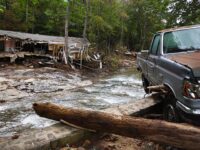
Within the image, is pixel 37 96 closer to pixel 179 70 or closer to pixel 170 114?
pixel 170 114

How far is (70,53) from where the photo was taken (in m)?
27.1

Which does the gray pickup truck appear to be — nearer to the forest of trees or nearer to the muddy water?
the muddy water

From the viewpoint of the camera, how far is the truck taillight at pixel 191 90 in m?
4.28

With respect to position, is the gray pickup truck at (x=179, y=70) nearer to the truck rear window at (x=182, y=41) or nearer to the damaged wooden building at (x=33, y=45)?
the truck rear window at (x=182, y=41)


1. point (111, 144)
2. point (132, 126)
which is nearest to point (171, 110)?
point (132, 126)

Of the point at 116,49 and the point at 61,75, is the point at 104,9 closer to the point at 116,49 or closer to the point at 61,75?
the point at 116,49

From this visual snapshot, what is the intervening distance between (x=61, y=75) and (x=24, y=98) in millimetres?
7888

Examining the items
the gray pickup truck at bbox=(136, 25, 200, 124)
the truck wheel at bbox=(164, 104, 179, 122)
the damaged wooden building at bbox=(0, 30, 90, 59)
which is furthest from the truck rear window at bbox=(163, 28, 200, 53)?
the damaged wooden building at bbox=(0, 30, 90, 59)

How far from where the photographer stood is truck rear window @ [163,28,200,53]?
594 cm

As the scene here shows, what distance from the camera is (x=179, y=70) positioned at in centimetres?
468

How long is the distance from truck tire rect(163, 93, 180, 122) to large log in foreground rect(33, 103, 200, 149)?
0.84 metres

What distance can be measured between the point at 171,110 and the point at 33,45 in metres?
25.0

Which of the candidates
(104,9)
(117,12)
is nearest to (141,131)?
(104,9)

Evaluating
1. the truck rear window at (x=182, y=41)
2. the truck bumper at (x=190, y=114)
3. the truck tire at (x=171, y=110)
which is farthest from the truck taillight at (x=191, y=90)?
the truck rear window at (x=182, y=41)
